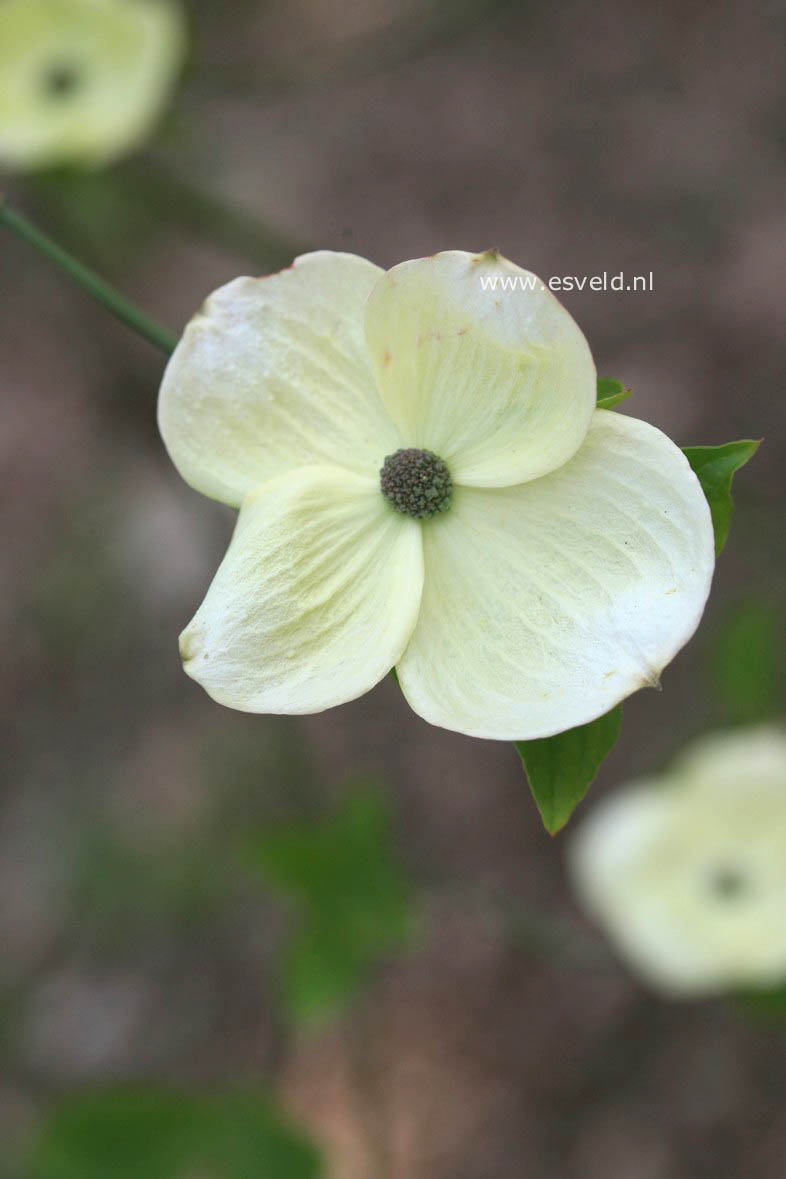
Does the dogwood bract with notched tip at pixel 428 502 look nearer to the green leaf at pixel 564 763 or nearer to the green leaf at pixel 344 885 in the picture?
the green leaf at pixel 564 763

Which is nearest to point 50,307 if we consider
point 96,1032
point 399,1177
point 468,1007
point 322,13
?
point 322,13

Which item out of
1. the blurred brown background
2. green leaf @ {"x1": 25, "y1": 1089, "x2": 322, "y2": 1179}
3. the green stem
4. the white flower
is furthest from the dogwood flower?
green leaf @ {"x1": 25, "y1": 1089, "x2": 322, "y2": 1179}

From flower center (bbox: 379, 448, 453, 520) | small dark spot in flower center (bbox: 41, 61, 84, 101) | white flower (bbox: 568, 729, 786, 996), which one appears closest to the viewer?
flower center (bbox: 379, 448, 453, 520)

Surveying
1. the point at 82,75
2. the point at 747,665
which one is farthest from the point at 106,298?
the point at 82,75

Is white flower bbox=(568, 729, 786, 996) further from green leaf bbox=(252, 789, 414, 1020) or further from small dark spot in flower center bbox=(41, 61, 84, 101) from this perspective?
small dark spot in flower center bbox=(41, 61, 84, 101)

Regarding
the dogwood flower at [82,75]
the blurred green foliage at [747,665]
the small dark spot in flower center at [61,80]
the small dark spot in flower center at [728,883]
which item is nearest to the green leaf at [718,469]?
the blurred green foliage at [747,665]

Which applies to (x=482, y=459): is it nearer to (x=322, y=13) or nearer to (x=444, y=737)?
(x=444, y=737)

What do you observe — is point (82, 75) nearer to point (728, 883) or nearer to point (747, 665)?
point (747, 665)

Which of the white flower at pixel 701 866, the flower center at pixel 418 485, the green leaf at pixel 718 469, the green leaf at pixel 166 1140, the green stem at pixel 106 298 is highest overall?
the green stem at pixel 106 298
